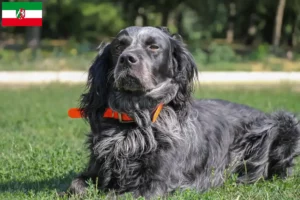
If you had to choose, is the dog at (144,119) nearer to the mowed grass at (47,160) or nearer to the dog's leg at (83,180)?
the dog's leg at (83,180)

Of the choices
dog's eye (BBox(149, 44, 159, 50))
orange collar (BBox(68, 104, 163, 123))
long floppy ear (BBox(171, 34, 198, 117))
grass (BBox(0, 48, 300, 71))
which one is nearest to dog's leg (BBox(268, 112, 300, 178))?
long floppy ear (BBox(171, 34, 198, 117))

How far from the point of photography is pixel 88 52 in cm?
3131

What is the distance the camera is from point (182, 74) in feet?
19.9

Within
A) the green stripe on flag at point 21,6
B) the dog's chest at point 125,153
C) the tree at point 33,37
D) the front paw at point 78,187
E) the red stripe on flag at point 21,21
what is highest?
the green stripe on flag at point 21,6

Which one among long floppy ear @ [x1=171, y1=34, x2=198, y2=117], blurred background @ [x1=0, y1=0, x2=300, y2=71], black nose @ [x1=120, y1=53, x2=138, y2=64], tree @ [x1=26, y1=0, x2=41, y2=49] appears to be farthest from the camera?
blurred background @ [x1=0, y1=0, x2=300, y2=71]

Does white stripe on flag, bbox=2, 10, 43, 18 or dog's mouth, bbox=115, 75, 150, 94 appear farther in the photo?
white stripe on flag, bbox=2, 10, 43, 18

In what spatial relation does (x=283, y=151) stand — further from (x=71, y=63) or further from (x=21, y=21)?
(x=71, y=63)

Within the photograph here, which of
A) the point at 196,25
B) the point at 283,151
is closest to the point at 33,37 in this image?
the point at 196,25

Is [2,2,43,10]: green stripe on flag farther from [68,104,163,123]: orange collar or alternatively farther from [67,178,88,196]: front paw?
[67,178,88,196]: front paw

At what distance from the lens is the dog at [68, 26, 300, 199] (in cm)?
567

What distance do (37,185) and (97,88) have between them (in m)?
1.26

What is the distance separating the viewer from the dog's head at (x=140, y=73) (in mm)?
5598

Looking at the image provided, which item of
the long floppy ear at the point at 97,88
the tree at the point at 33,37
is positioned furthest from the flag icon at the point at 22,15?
the tree at the point at 33,37

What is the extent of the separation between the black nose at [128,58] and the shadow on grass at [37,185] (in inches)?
58.6
